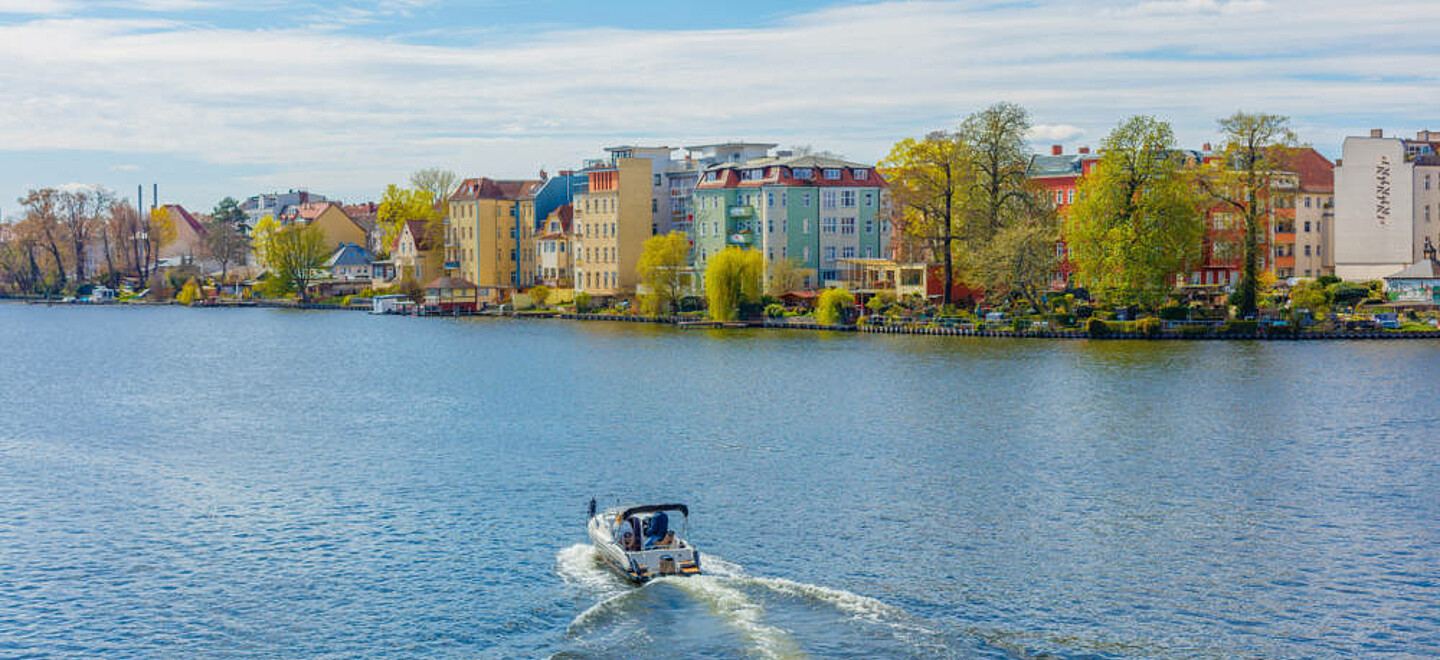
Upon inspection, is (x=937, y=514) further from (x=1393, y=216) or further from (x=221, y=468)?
(x=1393, y=216)

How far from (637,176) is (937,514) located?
96434 millimetres

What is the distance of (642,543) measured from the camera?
29.9 metres

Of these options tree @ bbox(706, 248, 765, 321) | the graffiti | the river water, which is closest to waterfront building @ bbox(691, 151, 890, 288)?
tree @ bbox(706, 248, 765, 321)

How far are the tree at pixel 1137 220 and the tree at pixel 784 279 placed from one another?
26089 millimetres

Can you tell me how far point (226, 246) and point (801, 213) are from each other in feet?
332

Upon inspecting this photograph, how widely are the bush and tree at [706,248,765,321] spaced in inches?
1370

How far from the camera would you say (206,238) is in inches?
7667

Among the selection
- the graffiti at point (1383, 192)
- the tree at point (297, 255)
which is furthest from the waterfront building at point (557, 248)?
the graffiti at point (1383, 192)

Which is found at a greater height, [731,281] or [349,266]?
[349,266]

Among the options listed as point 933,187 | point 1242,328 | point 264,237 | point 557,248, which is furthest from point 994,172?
point 264,237

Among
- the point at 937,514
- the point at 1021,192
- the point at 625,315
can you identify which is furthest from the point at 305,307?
the point at 937,514

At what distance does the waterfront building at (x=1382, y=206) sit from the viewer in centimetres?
10750

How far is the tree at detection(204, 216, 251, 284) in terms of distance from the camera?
611 feet

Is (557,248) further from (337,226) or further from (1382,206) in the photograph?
(1382,206)
